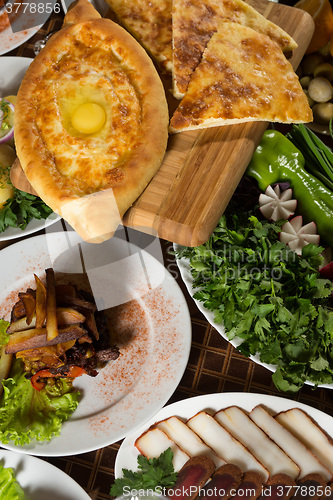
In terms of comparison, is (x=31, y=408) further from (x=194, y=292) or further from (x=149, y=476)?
(x=194, y=292)

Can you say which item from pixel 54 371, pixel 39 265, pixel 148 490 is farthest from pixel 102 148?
pixel 148 490

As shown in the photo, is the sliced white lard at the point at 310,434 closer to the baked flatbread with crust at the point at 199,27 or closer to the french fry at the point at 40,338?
the french fry at the point at 40,338

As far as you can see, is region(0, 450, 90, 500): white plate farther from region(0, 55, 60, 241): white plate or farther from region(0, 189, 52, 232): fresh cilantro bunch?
region(0, 55, 60, 241): white plate

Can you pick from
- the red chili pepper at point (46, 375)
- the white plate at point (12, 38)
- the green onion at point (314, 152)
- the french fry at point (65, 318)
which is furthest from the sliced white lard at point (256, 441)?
the white plate at point (12, 38)

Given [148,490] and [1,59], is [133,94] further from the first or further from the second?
[148,490]

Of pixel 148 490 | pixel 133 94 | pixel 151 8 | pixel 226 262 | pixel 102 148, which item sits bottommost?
pixel 148 490

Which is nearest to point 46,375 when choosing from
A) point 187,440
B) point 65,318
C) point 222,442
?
point 65,318
